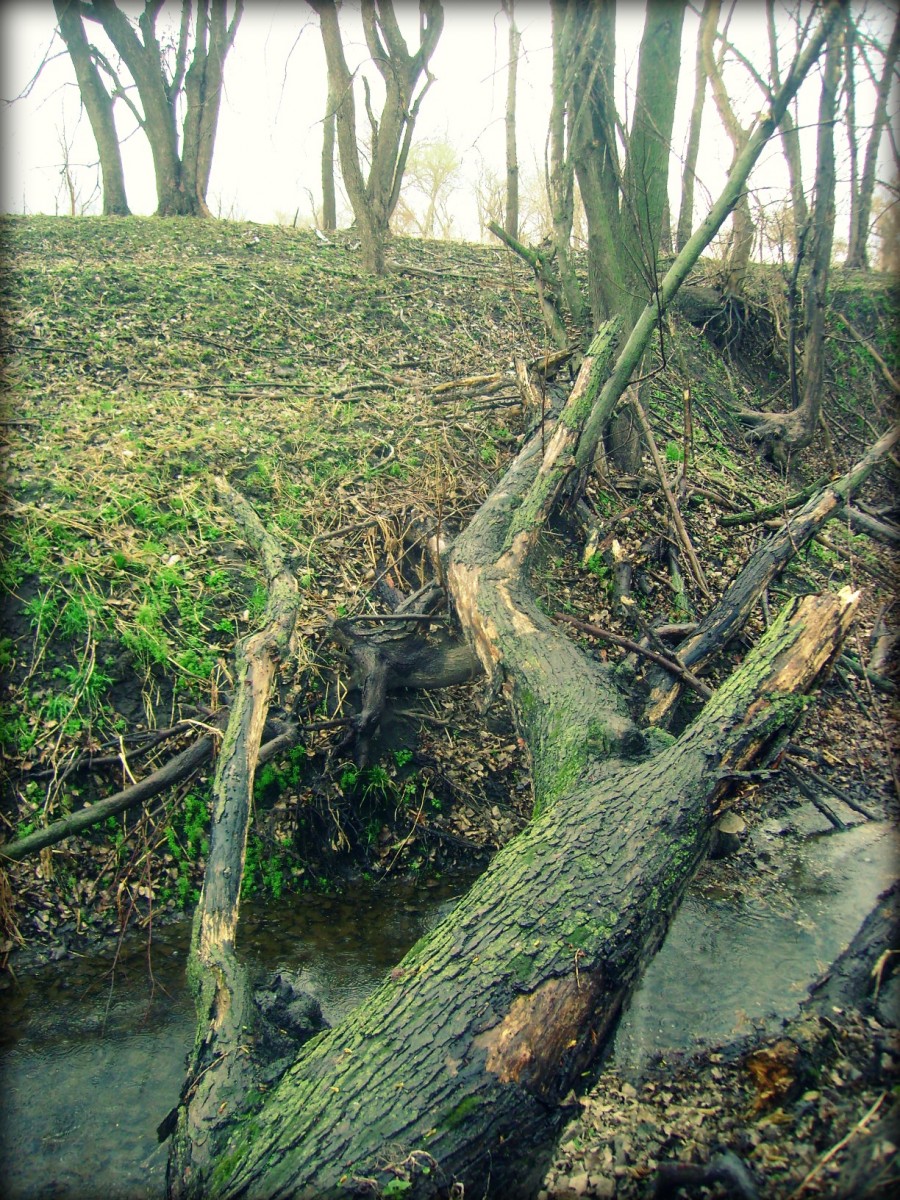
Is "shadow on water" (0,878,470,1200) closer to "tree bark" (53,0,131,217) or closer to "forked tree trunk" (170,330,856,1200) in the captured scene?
"forked tree trunk" (170,330,856,1200)

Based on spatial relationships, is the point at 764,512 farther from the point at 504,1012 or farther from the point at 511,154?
the point at 511,154

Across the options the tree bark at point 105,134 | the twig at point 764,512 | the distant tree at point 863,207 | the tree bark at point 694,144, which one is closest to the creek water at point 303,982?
the twig at point 764,512

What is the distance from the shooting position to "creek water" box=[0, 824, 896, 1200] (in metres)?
2.96

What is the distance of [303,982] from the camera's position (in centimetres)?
386

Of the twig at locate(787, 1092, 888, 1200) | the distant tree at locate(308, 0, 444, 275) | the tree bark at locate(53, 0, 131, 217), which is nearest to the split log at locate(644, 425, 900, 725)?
the twig at locate(787, 1092, 888, 1200)

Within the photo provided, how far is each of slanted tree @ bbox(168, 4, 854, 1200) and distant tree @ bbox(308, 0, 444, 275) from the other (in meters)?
8.33

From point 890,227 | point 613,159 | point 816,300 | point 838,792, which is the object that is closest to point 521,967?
point 838,792

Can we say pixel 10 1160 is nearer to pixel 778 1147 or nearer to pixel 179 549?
pixel 778 1147

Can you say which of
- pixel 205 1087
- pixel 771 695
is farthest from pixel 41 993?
pixel 771 695

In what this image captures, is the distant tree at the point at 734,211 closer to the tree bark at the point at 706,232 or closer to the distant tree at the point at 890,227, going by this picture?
the distant tree at the point at 890,227

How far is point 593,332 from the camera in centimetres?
750

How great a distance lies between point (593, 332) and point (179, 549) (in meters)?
4.48

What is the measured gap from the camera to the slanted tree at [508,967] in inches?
83.7

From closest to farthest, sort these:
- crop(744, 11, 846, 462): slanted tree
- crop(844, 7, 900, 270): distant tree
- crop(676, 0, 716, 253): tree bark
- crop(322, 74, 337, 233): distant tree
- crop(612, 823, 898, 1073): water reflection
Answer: crop(612, 823, 898, 1073): water reflection → crop(676, 0, 716, 253): tree bark → crop(744, 11, 846, 462): slanted tree → crop(844, 7, 900, 270): distant tree → crop(322, 74, 337, 233): distant tree
